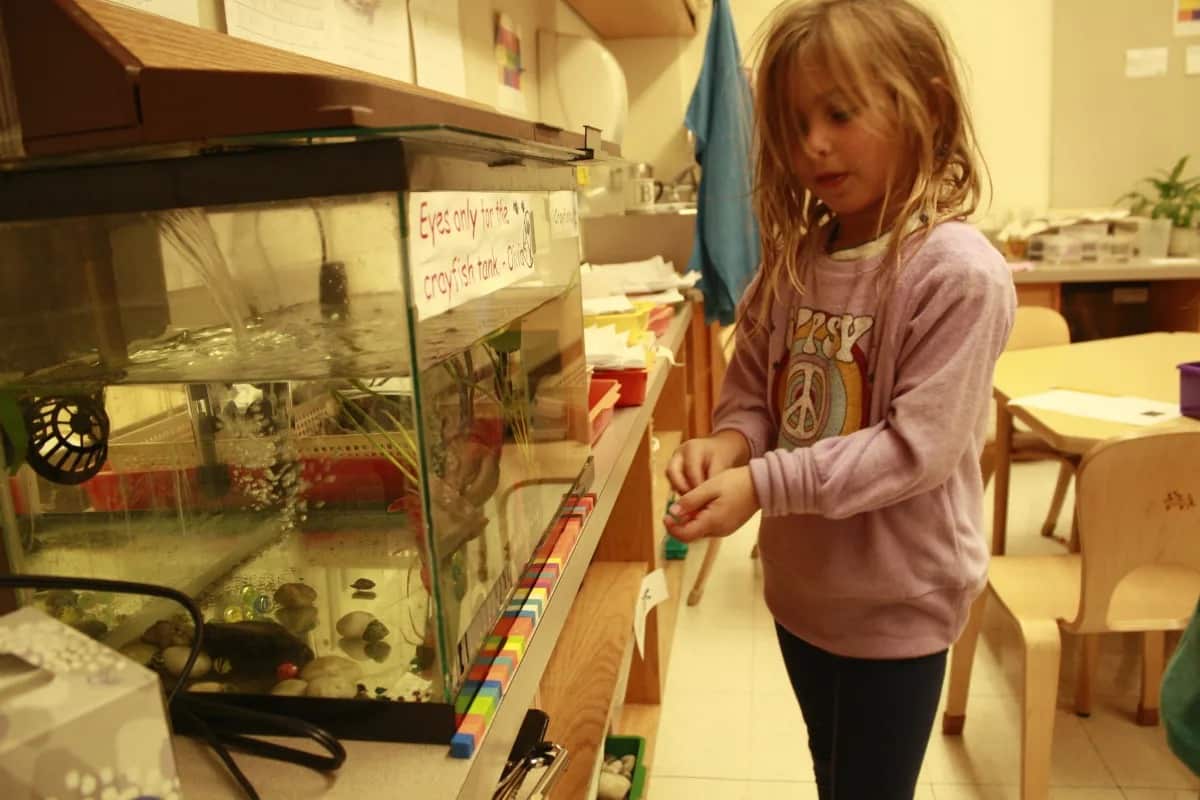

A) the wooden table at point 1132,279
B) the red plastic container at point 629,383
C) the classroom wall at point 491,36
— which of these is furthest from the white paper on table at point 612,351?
the wooden table at point 1132,279

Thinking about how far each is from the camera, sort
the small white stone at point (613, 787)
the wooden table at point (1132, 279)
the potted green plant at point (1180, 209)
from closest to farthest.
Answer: the small white stone at point (613, 787)
the wooden table at point (1132, 279)
the potted green plant at point (1180, 209)

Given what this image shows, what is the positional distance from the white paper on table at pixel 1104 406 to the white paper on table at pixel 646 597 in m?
0.95

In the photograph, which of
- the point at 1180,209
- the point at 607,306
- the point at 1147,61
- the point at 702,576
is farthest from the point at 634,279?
the point at 1147,61

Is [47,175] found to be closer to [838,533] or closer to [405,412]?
[405,412]

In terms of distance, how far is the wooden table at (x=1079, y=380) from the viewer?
184cm

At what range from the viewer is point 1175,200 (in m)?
3.81

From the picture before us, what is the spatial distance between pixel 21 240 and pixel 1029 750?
169cm

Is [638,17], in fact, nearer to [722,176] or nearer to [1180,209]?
[722,176]

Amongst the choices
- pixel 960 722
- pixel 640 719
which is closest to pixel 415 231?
pixel 640 719

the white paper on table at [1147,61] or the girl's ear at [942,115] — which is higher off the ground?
the white paper on table at [1147,61]

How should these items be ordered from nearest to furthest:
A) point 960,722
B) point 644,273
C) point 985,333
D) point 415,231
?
point 415,231
point 985,333
point 960,722
point 644,273

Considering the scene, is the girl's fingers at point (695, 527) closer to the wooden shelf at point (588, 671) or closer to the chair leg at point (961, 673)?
the wooden shelf at point (588, 671)

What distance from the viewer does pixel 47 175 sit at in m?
0.57

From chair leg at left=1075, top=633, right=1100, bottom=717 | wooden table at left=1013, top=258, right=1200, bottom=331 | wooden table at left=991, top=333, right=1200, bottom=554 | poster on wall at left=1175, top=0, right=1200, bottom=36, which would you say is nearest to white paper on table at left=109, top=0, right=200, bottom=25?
wooden table at left=991, top=333, right=1200, bottom=554
